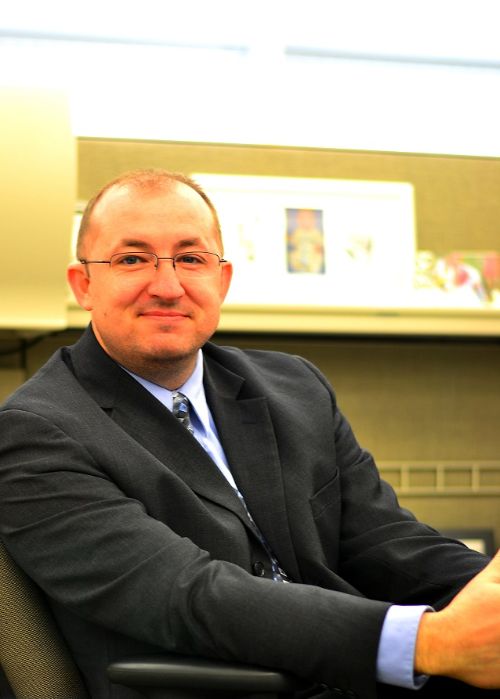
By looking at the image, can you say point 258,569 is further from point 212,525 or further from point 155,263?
point 155,263

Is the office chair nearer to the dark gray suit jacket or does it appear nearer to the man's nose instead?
the dark gray suit jacket

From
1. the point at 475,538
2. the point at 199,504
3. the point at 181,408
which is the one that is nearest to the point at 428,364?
the point at 475,538

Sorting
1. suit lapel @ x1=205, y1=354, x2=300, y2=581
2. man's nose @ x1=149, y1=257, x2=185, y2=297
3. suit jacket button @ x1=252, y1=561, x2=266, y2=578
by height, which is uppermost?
man's nose @ x1=149, y1=257, x2=185, y2=297

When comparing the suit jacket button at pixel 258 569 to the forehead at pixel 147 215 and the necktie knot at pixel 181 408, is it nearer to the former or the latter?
the necktie knot at pixel 181 408

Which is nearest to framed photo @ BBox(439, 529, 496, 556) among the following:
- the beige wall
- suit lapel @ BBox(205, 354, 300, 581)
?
the beige wall

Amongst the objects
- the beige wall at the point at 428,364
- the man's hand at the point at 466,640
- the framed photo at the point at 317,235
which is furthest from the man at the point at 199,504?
the beige wall at the point at 428,364

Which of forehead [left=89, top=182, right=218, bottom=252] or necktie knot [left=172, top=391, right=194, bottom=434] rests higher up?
forehead [left=89, top=182, right=218, bottom=252]

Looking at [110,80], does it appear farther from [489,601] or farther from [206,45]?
[489,601]

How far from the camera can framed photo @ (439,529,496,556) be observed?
2.43 m

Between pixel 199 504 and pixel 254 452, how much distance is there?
0.18 m

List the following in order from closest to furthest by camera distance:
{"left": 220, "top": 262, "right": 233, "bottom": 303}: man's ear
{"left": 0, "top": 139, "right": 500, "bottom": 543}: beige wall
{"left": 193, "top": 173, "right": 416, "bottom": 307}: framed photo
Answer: {"left": 220, "top": 262, "right": 233, "bottom": 303}: man's ear → {"left": 193, "top": 173, "right": 416, "bottom": 307}: framed photo → {"left": 0, "top": 139, "right": 500, "bottom": 543}: beige wall

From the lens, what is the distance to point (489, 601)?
1.14 m

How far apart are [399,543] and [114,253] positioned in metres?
0.58

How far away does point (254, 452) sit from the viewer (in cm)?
146
